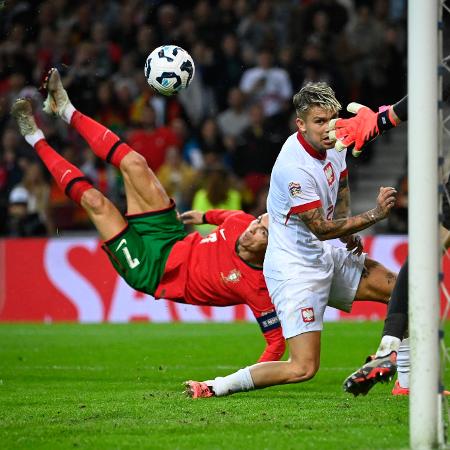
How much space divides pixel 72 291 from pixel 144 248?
6.01m

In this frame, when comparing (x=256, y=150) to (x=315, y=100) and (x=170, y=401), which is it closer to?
(x=315, y=100)

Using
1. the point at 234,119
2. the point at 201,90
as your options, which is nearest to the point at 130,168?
the point at 234,119

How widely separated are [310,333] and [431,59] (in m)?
2.38

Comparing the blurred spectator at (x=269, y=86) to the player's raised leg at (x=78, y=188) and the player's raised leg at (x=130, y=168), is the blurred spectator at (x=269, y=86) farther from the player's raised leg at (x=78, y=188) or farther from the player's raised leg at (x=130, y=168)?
the player's raised leg at (x=130, y=168)

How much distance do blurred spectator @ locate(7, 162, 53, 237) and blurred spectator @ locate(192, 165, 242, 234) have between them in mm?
2295

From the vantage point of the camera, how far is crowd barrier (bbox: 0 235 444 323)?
45.5ft

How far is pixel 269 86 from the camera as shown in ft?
53.0

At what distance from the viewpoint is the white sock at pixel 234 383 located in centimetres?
679

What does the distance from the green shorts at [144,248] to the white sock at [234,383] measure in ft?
4.69

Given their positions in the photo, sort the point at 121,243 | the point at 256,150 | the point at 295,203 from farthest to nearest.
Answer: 1. the point at 256,150
2. the point at 121,243
3. the point at 295,203

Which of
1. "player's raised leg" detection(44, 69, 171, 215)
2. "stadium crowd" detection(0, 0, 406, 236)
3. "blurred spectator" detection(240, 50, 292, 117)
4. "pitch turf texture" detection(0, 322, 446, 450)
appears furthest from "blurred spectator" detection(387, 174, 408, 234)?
"player's raised leg" detection(44, 69, 171, 215)

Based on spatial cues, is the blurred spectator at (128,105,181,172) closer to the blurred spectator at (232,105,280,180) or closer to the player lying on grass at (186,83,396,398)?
the blurred spectator at (232,105,280,180)

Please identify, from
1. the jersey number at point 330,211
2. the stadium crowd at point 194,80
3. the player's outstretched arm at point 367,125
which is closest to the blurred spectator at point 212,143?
the stadium crowd at point 194,80

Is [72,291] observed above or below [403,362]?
below
